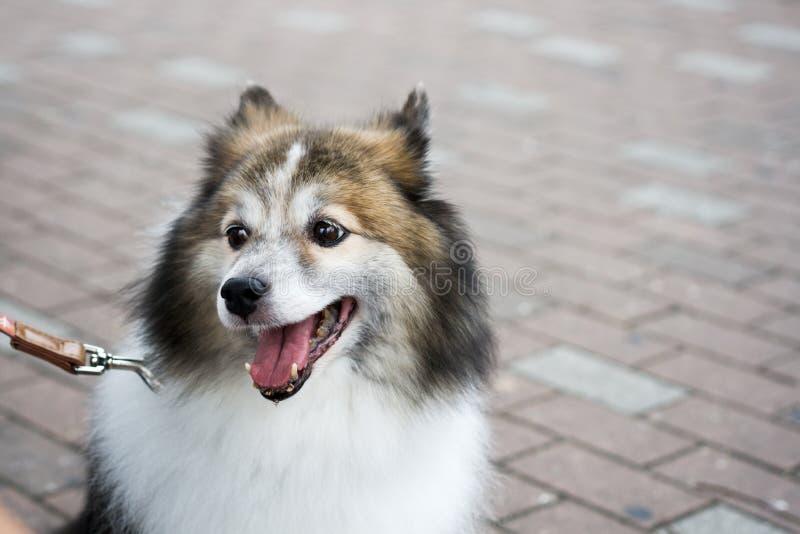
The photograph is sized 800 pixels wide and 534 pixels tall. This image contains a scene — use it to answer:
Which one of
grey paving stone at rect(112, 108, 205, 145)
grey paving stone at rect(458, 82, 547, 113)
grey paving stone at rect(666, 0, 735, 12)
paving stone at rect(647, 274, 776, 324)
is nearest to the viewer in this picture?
paving stone at rect(647, 274, 776, 324)

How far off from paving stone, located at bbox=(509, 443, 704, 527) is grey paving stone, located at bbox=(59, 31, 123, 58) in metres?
5.65

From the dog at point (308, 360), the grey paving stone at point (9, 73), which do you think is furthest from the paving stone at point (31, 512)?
the grey paving stone at point (9, 73)

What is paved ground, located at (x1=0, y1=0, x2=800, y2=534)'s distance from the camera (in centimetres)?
351

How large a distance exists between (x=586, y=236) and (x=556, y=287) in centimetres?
64

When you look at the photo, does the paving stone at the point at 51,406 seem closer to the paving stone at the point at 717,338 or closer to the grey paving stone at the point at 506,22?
the paving stone at the point at 717,338

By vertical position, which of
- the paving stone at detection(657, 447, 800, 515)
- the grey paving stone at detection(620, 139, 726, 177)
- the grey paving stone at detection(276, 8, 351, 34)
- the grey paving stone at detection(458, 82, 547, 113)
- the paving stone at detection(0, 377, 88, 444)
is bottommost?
the paving stone at detection(0, 377, 88, 444)

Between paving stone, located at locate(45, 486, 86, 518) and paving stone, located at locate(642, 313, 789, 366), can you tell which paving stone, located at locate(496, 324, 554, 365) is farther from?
paving stone, located at locate(45, 486, 86, 518)

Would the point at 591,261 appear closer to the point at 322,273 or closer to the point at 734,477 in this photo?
the point at 734,477

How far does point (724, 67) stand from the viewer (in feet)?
26.1

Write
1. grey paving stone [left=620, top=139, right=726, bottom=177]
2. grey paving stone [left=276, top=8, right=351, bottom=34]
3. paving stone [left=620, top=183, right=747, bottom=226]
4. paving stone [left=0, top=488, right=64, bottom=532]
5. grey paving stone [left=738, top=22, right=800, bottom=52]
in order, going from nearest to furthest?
paving stone [left=0, top=488, right=64, bottom=532]
paving stone [left=620, top=183, right=747, bottom=226]
grey paving stone [left=620, top=139, right=726, bottom=177]
grey paving stone [left=738, top=22, right=800, bottom=52]
grey paving stone [left=276, top=8, right=351, bottom=34]

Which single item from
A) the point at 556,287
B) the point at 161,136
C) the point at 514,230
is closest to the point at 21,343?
the point at 556,287

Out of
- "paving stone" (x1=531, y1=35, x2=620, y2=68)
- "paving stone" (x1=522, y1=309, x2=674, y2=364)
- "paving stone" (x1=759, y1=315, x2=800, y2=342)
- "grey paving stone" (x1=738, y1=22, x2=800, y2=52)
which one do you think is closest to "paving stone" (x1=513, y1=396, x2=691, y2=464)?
"paving stone" (x1=522, y1=309, x2=674, y2=364)

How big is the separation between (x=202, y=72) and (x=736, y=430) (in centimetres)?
513

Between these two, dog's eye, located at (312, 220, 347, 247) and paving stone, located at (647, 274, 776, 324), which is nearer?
dog's eye, located at (312, 220, 347, 247)
